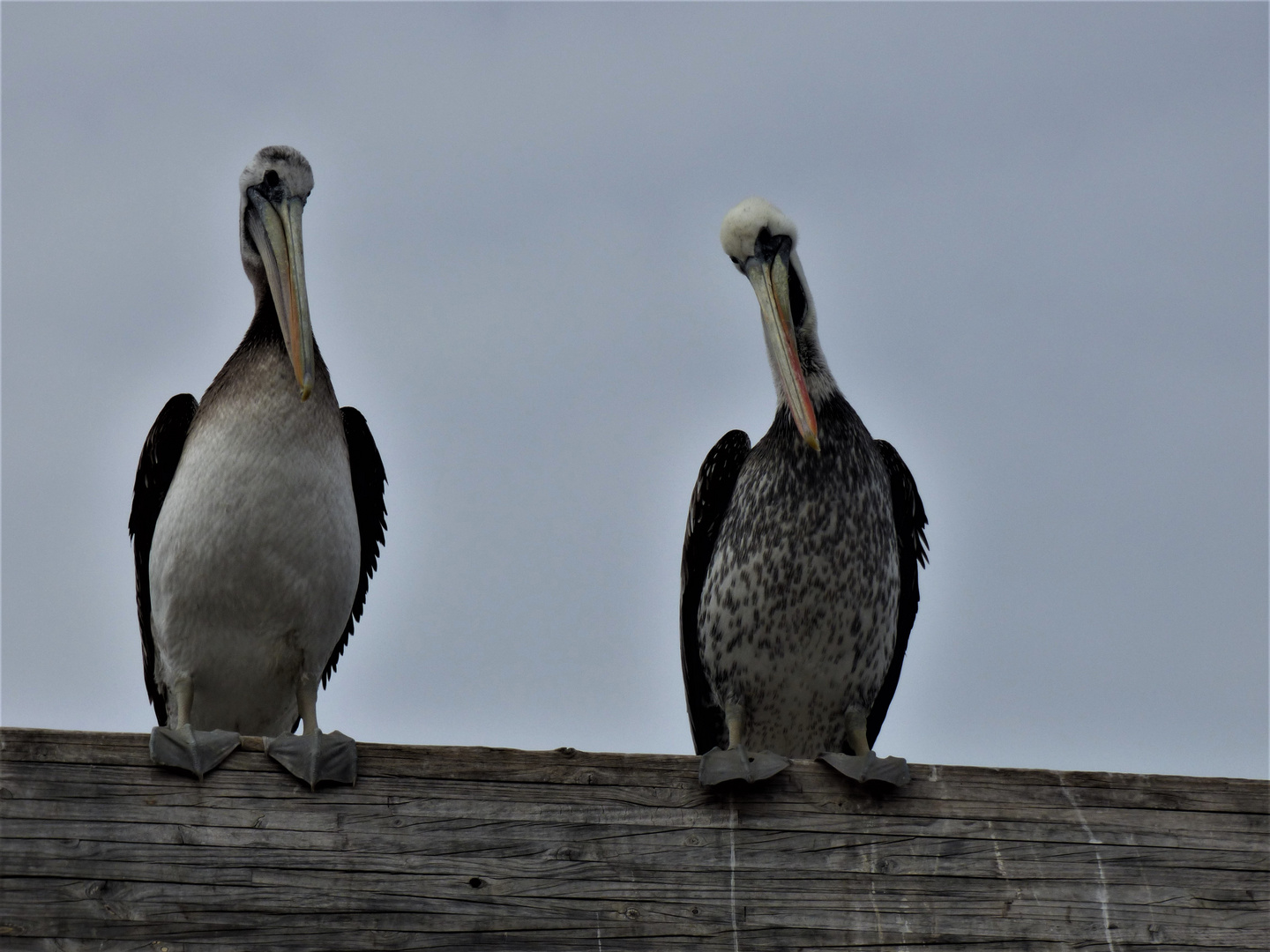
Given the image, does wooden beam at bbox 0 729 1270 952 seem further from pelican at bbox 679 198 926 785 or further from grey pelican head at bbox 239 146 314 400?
grey pelican head at bbox 239 146 314 400

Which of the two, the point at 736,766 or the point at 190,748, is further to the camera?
the point at 736,766

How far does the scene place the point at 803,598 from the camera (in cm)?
546

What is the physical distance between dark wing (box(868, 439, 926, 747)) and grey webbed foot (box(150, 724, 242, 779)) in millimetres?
3109

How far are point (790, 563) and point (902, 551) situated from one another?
29.5 inches

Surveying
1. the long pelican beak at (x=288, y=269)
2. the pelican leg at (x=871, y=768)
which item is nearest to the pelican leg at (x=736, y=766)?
the pelican leg at (x=871, y=768)

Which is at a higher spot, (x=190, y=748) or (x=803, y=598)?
(x=803, y=598)

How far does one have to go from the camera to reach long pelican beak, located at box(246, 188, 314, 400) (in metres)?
5.19

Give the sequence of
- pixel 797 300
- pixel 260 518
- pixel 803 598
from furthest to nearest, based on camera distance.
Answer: pixel 797 300
pixel 803 598
pixel 260 518

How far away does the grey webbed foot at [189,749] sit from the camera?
135 inches

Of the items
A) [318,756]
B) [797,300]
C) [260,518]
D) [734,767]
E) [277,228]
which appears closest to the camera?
[318,756]

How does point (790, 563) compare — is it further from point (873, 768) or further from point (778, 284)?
point (873, 768)

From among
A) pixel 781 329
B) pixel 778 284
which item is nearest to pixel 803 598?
pixel 781 329

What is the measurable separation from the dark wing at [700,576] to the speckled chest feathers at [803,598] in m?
0.16

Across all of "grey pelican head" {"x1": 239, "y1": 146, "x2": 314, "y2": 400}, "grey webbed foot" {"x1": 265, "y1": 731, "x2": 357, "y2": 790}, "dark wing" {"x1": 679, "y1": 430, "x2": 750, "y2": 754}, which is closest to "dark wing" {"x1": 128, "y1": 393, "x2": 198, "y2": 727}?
"grey pelican head" {"x1": 239, "y1": 146, "x2": 314, "y2": 400}
